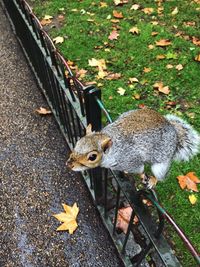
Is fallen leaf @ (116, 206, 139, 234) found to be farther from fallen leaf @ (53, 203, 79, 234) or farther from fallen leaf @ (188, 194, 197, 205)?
fallen leaf @ (188, 194, 197, 205)

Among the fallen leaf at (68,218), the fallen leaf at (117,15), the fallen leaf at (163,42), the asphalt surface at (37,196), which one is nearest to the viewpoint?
the asphalt surface at (37,196)

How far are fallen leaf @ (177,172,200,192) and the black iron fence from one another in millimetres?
385

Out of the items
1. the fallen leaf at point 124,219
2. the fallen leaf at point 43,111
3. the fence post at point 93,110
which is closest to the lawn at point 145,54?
the fallen leaf at point 124,219

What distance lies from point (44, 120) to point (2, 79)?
982mm

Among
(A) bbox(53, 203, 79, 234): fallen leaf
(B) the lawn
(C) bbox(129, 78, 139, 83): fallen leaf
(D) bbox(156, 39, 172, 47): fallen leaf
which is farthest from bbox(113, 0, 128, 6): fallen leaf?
(A) bbox(53, 203, 79, 234): fallen leaf

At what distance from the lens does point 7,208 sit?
314 cm

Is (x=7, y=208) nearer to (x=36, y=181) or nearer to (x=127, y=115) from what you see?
(x=36, y=181)

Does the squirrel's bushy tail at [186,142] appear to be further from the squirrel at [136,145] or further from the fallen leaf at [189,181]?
the fallen leaf at [189,181]

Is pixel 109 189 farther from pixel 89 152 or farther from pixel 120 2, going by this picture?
pixel 120 2

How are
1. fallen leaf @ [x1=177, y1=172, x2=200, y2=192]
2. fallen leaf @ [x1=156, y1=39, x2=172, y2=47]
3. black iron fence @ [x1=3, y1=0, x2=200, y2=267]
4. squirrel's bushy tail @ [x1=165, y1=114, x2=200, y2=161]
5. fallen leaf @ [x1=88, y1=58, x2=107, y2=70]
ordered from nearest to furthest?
1. black iron fence @ [x1=3, y1=0, x2=200, y2=267]
2. squirrel's bushy tail @ [x1=165, y1=114, x2=200, y2=161]
3. fallen leaf @ [x1=177, y1=172, x2=200, y2=192]
4. fallen leaf @ [x1=88, y1=58, x2=107, y2=70]
5. fallen leaf @ [x1=156, y1=39, x2=172, y2=47]

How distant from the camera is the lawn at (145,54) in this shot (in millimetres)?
3213

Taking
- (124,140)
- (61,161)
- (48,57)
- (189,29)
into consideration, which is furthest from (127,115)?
(189,29)

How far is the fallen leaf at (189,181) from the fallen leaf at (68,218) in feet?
3.12

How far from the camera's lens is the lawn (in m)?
3.21
